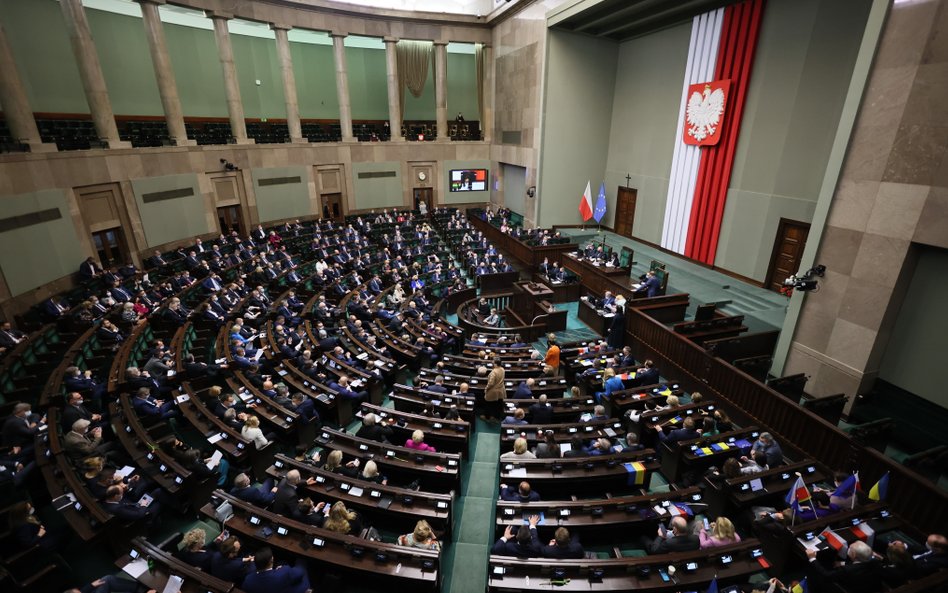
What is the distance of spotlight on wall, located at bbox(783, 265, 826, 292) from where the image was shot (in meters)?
8.96

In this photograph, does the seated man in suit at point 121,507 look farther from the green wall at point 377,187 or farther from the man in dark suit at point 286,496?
the green wall at point 377,187

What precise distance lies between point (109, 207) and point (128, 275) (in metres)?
2.86

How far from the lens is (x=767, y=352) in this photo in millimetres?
10516

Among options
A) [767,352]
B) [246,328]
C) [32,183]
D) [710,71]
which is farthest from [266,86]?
[767,352]

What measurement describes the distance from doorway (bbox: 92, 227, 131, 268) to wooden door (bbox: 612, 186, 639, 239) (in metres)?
20.3

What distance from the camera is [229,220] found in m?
20.2

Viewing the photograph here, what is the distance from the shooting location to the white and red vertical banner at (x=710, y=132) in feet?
47.5

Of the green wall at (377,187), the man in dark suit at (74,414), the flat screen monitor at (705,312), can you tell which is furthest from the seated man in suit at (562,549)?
the green wall at (377,187)

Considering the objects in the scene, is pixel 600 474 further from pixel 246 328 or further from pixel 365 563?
pixel 246 328

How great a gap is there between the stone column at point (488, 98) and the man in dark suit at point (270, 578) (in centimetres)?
2490

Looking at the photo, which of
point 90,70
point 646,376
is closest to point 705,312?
point 646,376

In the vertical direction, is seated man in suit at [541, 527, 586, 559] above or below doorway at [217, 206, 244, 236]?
below

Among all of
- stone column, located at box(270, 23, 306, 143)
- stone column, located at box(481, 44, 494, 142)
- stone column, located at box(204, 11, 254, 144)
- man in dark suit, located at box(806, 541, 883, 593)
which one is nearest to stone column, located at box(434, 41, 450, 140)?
stone column, located at box(481, 44, 494, 142)

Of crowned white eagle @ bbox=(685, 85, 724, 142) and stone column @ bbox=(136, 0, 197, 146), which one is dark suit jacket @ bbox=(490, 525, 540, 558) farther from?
stone column @ bbox=(136, 0, 197, 146)
